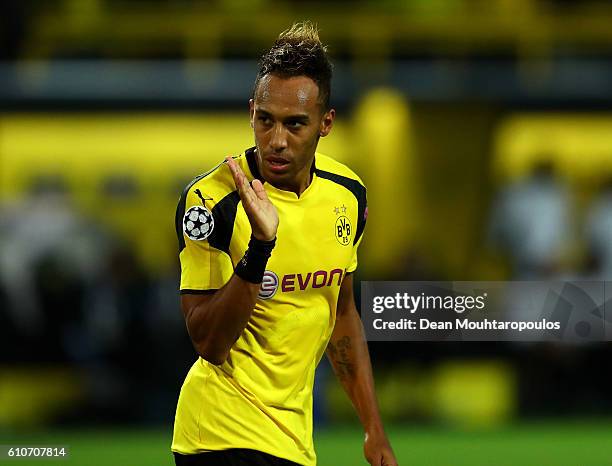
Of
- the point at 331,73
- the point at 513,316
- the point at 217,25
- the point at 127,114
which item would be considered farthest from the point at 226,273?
the point at 217,25

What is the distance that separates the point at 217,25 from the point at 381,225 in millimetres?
3804

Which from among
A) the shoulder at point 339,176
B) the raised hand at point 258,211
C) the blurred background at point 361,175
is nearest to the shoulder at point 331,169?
the shoulder at point 339,176

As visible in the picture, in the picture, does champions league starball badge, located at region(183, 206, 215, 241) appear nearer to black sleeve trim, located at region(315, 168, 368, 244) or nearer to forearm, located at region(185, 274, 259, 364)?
forearm, located at region(185, 274, 259, 364)

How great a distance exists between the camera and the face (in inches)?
128

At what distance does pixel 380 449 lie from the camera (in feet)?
11.8

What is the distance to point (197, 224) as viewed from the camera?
10.7ft

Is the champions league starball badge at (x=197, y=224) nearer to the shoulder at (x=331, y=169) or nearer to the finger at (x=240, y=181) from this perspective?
the finger at (x=240, y=181)

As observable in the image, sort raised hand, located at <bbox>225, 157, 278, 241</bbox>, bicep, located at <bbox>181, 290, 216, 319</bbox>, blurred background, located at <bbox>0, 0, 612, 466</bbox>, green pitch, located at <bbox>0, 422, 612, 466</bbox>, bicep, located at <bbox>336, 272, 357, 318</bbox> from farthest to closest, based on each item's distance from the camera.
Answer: blurred background, located at <bbox>0, 0, 612, 466</bbox>
green pitch, located at <bbox>0, 422, 612, 466</bbox>
bicep, located at <bbox>336, 272, 357, 318</bbox>
bicep, located at <bbox>181, 290, 216, 319</bbox>
raised hand, located at <bbox>225, 157, 278, 241</bbox>

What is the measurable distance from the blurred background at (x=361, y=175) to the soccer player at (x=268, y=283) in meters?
5.04

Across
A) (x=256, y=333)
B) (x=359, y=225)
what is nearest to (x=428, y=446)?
(x=359, y=225)

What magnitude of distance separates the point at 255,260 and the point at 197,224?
0.32m

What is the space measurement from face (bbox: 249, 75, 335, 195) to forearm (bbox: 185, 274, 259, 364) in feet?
1.37

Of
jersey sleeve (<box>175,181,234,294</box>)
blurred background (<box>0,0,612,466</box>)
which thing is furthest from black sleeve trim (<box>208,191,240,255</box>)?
blurred background (<box>0,0,612,466</box>)

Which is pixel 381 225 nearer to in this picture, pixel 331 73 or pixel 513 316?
pixel 513 316
